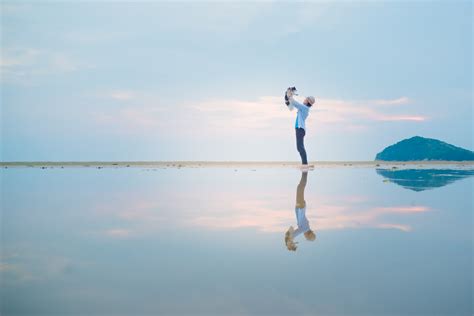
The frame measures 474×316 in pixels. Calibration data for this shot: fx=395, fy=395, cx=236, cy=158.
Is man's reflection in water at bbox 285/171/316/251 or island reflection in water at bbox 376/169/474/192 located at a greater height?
island reflection in water at bbox 376/169/474/192

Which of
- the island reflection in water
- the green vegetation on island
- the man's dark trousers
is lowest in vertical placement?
the island reflection in water

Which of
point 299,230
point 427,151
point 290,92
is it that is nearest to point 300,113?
point 290,92

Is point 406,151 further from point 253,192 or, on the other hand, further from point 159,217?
point 159,217

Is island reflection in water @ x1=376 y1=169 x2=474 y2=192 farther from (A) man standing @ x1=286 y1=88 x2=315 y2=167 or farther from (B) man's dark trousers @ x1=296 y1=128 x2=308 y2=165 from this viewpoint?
(A) man standing @ x1=286 y1=88 x2=315 y2=167

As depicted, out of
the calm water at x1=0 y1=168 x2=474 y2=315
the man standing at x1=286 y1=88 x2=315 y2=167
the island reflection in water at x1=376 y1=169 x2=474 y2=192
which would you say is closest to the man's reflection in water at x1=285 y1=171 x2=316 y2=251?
the calm water at x1=0 y1=168 x2=474 y2=315

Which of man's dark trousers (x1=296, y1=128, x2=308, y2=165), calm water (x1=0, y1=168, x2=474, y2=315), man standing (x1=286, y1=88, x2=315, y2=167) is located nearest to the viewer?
calm water (x1=0, y1=168, x2=474, y2=315)

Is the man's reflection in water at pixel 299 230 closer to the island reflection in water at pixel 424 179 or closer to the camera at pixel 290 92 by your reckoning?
the island reflection in water at pixel 424 179

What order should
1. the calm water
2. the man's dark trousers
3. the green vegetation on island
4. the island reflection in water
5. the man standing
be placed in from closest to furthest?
the calm water, the island reflection in water, the man standing, the man's dark trousers, the green vegetation on island

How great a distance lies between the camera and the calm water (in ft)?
8.70

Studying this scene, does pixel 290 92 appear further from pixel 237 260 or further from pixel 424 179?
pixel 237 260

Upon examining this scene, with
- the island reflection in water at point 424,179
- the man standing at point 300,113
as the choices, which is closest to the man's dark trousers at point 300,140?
the man standing at point 300,113

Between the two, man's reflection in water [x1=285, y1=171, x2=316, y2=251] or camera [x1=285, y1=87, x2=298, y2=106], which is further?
camera [x1=285, y1=87, x2=298, y2=106]

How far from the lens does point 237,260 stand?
3539 mm

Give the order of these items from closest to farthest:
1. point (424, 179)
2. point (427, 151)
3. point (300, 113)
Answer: point (424, 179) < point (300, 113) < point (427, 151)
